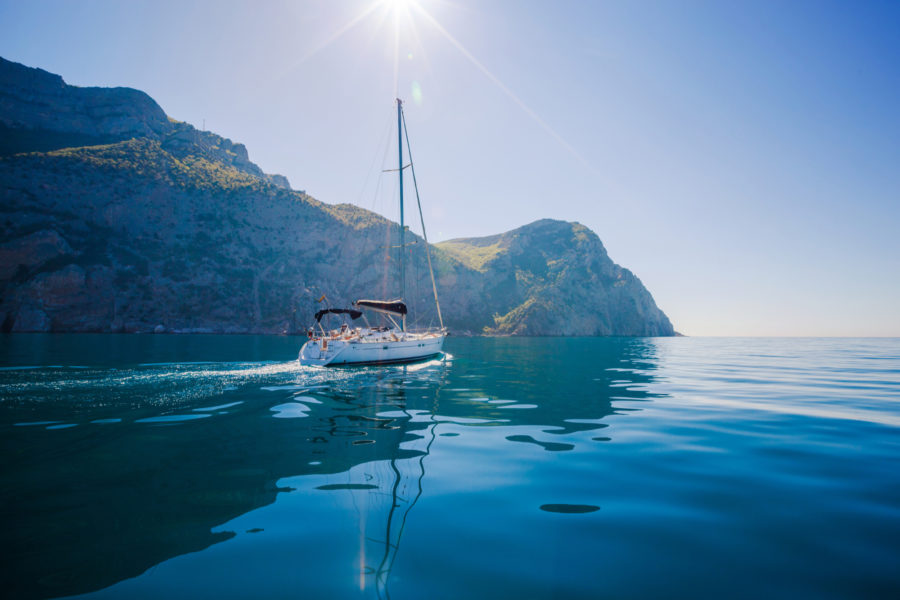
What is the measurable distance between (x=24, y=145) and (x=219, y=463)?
17731 centimetres

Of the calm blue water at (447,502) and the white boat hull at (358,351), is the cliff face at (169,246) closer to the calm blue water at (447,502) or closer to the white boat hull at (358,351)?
the white boat hull at (358,351)

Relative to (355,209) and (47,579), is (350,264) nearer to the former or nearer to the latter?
(355,209)

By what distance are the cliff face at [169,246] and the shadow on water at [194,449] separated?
88896 millimetres

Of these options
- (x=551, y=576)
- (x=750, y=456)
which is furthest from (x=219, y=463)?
(x=750, y=456)

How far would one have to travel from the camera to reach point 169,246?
111m

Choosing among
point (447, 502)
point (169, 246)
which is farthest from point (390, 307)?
point (169, 246)

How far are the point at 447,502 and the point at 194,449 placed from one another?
19.5 ft

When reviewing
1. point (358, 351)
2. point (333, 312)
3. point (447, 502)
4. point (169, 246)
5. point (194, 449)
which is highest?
point (169, 246)

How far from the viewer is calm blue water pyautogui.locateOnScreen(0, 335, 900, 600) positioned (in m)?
3.62

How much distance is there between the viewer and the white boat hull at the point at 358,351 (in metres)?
25.7

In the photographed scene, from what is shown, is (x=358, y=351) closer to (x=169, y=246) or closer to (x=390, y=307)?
(x=390, y=307)

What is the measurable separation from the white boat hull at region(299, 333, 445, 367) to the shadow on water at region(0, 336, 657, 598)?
752 cm

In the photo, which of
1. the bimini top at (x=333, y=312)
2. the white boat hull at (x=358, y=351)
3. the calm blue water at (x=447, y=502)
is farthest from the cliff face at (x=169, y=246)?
the calm blue water at (x=447, y=502)

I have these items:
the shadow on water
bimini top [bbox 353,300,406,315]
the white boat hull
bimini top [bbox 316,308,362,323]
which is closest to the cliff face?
bimini top [bbox 353,300,406,315]
